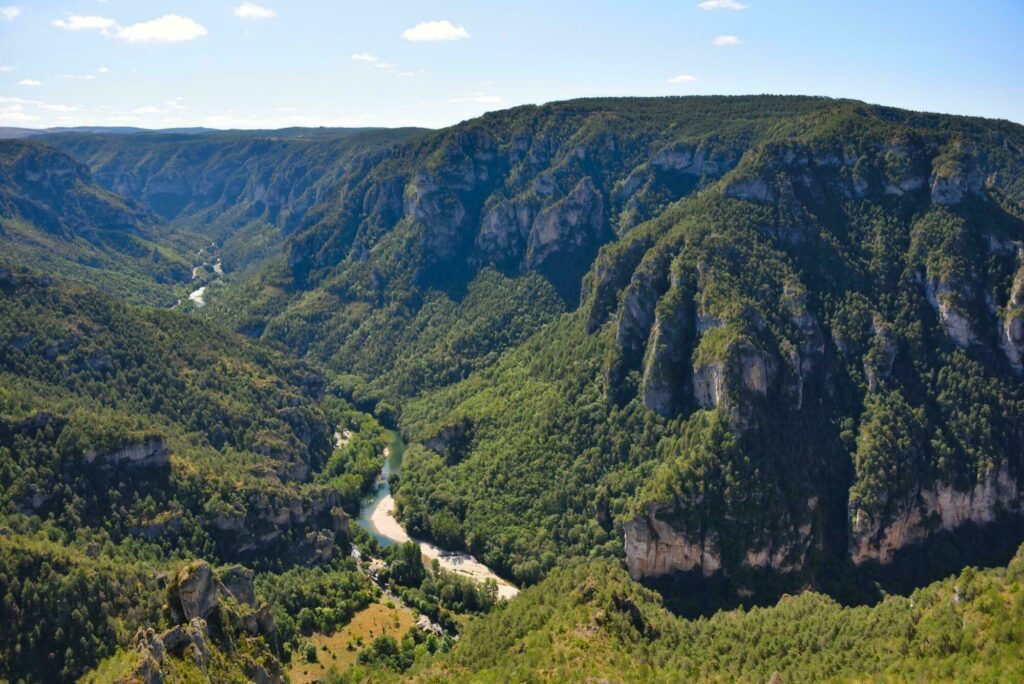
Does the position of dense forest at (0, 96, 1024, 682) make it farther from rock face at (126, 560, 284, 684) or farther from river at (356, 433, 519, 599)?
river at (356, 433, 519, 599)

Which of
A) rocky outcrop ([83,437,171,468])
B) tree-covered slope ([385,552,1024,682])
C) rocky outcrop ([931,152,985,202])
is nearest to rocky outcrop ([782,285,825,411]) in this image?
rocky outcrop ([931,152,985,202])

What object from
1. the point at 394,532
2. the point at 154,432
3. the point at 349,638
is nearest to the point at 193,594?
the point at 349,638

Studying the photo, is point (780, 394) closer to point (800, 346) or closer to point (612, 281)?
point (800, 346)

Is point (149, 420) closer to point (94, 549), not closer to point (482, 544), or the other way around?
point (94, 549)

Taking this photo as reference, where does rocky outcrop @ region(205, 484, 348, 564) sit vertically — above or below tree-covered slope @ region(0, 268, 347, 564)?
below

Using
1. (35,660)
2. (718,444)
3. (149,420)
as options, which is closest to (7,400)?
(149,420)

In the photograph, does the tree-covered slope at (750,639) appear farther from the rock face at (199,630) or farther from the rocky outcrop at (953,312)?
the rocky outcrop at (953,312)
